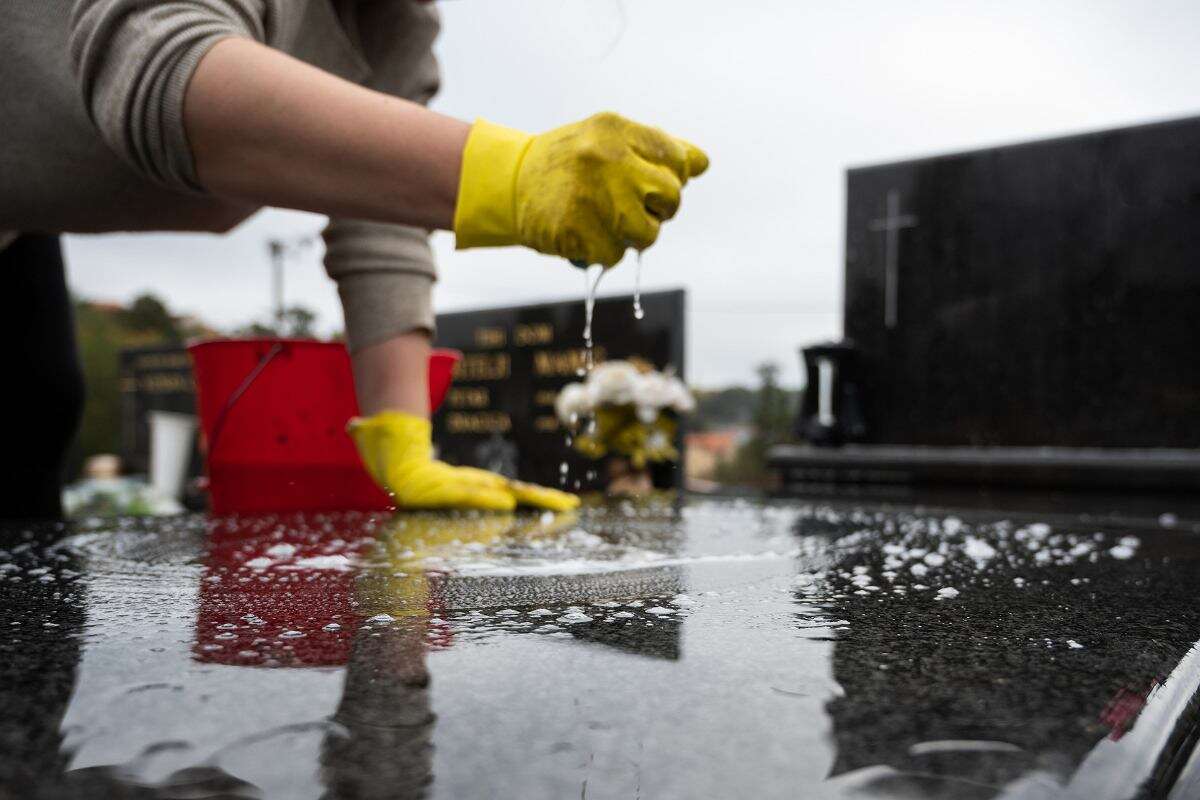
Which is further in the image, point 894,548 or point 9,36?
point 894,548

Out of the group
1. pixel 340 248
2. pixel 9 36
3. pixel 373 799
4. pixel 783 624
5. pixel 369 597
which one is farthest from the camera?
pixel 340 248

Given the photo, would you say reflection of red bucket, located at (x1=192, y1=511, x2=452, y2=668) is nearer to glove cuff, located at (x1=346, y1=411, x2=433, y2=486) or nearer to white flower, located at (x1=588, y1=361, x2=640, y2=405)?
glove cuff, located at (x1=346, y1=411, x2=433, y2=486)

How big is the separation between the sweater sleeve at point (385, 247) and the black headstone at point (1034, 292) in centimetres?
341

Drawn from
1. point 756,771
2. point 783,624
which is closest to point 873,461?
point 783,624

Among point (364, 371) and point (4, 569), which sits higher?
point (364, 371)

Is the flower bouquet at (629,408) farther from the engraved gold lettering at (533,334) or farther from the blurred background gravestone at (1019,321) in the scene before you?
the engraved gold lettering at (533,334)

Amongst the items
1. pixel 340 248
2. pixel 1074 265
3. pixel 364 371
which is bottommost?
pixel 364 371

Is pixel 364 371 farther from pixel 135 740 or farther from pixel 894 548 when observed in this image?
pixel 135 740

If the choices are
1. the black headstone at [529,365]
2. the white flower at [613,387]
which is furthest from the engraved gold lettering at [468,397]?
the white flower at [613,387]

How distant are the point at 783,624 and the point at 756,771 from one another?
0.85ft

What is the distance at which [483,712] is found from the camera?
40 centimetres

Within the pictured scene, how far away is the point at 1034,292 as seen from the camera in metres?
4.31

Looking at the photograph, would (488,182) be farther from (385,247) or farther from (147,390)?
(147,390)

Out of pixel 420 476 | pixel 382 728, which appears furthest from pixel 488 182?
pixel 420 476
